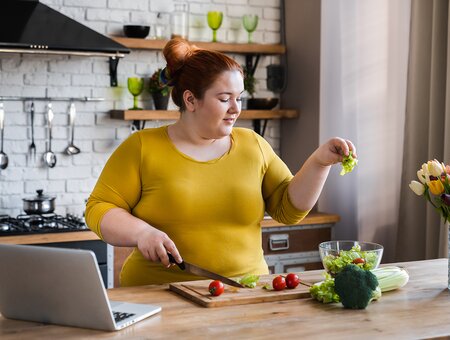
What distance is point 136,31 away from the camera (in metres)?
4.32

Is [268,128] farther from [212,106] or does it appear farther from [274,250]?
[212,106]

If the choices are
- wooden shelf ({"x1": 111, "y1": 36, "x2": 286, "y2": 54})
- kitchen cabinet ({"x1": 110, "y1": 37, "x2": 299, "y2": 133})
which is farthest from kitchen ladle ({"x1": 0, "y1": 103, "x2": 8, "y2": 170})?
wooden shelf ({"x1": 111, "y1": 36, "x2": 286, "y2": 54})

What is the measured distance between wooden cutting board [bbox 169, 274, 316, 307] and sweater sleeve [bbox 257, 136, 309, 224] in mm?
416

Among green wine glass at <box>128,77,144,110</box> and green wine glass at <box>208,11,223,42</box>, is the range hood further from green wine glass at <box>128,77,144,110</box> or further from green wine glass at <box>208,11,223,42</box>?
green wine glass at <box>208,11,223,42</box>

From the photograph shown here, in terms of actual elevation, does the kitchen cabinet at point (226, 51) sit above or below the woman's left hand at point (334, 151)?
above

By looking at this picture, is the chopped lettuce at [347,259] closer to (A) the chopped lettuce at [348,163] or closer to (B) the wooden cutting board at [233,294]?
(B) the wooden cutting board at [233,294]

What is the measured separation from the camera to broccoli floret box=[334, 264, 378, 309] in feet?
6.67

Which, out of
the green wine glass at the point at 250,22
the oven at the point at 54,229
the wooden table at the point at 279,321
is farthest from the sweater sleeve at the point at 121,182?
the green wine glass at the point at 250,22

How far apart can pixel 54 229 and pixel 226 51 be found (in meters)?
1.55

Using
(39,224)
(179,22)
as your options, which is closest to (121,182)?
(39,224)

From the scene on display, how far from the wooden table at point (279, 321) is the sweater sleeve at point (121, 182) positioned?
37 centimetres

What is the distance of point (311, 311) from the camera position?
80.3 inches

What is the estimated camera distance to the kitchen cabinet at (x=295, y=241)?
4129mm

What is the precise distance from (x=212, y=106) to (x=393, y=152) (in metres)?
1.78
